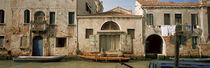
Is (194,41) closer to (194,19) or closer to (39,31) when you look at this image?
(194,19)

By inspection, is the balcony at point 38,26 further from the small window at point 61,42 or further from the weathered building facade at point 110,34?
the weathered building facade at point 110,34

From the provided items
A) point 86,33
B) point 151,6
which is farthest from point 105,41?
point 151,6

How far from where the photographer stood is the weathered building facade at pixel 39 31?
1490cm

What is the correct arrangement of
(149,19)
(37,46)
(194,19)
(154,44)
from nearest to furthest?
(149,19) < (194,19) < (37,46) < (154,44)

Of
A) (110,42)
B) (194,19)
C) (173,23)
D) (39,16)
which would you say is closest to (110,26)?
(110,42)

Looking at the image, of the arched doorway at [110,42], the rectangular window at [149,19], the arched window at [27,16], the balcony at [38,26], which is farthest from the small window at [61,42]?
the rectangular window at [149,19]

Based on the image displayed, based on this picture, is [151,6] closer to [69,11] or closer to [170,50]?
[170,50]

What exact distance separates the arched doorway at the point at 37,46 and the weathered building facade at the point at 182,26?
10.2 metres

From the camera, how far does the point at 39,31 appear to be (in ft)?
48.4

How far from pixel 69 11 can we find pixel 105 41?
4701 millimetres

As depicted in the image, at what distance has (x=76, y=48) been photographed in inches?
582

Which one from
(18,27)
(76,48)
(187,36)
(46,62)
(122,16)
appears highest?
(122,16)

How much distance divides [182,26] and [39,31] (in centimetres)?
1403

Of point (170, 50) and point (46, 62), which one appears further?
point (170, 50)
